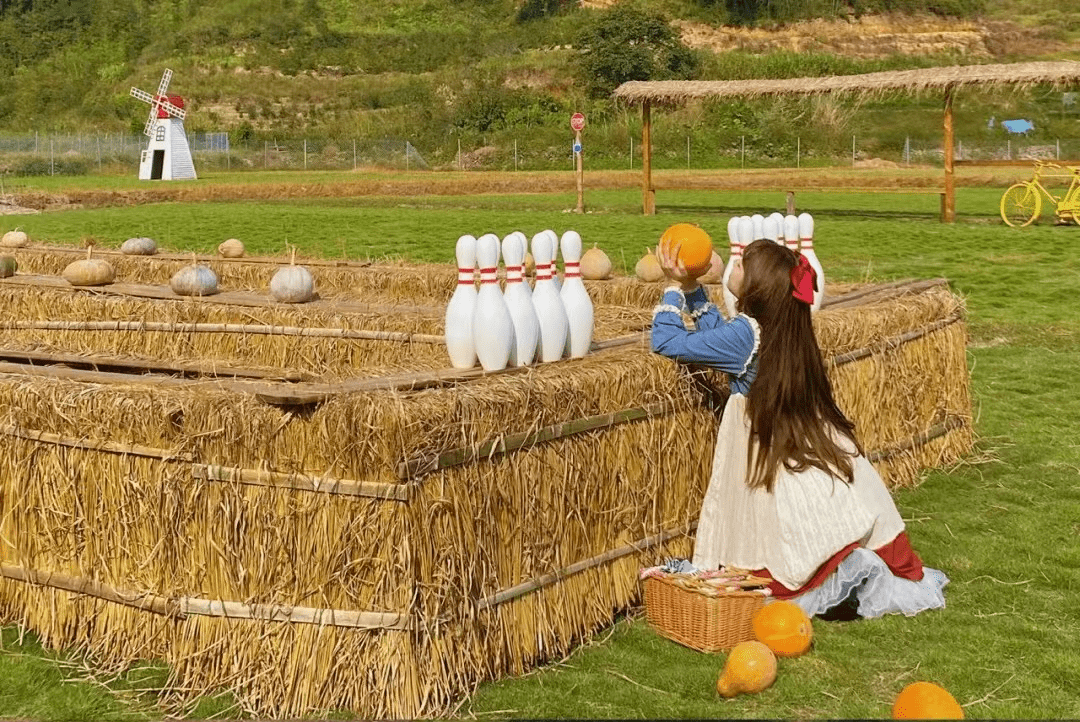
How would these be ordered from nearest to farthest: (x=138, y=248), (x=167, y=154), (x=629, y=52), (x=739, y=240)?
(x=739, y=240)
(x=138, y=248)
(x=167, y=154)
(x=629, y=52)

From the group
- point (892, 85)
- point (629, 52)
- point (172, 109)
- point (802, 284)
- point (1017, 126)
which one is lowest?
point (802, 284)

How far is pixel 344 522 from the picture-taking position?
366cm

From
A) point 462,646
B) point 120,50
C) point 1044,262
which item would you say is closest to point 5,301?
point 462,646

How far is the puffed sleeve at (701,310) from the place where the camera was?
15.6ft

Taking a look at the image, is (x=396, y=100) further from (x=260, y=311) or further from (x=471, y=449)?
(x=471, y=449)

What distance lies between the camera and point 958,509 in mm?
5902

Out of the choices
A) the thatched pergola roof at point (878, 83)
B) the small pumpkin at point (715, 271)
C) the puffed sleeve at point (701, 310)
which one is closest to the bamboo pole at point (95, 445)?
the puffed sleeve at point (701, 310)

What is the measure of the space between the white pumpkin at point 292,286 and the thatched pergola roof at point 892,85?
1568cm

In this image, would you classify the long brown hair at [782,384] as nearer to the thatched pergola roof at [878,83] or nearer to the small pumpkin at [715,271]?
the small pumpkin at [715,271]

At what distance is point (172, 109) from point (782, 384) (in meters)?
44.8

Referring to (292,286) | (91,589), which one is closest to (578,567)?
(91,589)

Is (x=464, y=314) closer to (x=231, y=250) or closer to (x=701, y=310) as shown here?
(x=701, y=310)

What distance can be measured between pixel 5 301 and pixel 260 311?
8.50 feet

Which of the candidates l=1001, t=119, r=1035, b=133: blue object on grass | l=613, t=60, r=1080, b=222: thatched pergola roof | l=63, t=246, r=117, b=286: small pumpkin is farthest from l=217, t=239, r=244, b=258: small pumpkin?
l=1001, t=119, r=1035, b=133: blue object on grass
